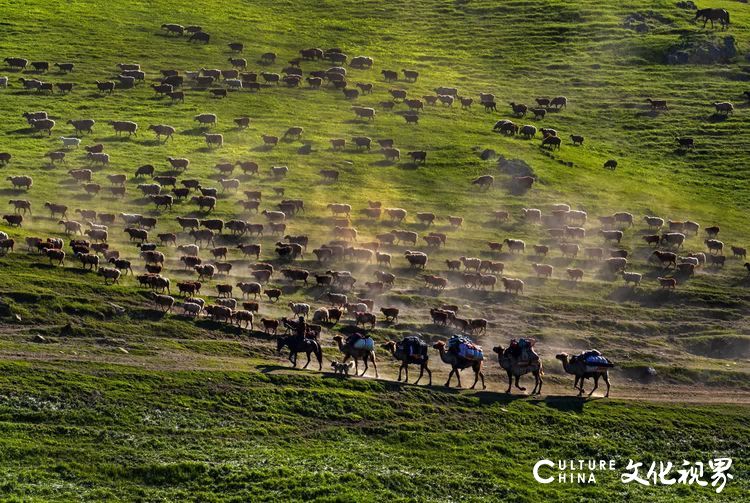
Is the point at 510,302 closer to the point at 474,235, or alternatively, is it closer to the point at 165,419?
the point at 474,235

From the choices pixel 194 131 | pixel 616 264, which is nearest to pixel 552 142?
pixel 616 264

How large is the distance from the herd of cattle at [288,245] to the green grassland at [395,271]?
640 millimetres

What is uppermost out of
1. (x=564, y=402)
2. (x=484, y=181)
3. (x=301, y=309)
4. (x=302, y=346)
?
(x=484, y=181)

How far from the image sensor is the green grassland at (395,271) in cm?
3503

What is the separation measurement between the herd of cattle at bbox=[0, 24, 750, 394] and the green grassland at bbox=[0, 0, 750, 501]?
0.64 metres

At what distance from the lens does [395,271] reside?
203 ft

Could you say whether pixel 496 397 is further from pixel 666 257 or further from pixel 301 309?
pixel 666 257

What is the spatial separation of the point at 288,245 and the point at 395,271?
6.21 m

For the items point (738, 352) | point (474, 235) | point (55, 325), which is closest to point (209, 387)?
point (55, 325)

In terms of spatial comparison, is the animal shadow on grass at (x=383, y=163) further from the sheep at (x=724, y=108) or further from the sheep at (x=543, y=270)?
the sheep at (x=724, y=108)

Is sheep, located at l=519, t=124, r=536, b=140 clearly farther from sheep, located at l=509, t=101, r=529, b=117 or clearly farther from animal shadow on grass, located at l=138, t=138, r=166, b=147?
animal shadow on grass, located at l=138, t=138, r=166, b=147

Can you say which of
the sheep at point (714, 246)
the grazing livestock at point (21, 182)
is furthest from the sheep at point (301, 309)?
the sheep at point (714, 246)

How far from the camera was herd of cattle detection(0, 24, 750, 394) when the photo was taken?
2133 inches

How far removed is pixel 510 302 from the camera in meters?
58.8
